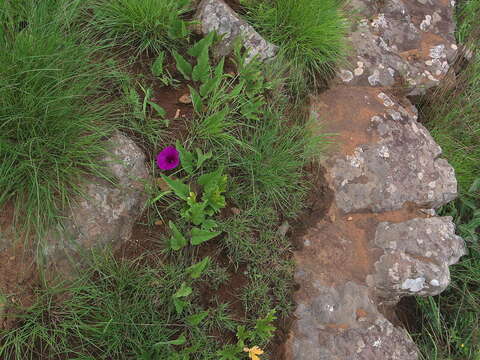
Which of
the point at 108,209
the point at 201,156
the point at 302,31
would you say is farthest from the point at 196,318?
the point at 302,31

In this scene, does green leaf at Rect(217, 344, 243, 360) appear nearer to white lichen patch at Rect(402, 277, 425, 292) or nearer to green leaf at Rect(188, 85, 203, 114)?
white lichen patch at Rect(402, 277, 425, 292)

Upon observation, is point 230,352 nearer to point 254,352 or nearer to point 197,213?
point 254,352

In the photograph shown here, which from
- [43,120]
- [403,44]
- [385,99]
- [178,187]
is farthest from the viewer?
[403,44]

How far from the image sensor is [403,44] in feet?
10.3

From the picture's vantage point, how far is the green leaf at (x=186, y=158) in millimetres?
2092

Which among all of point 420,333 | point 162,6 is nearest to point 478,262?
point 420,333

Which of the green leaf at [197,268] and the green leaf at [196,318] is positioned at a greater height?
the green leaf at [197,268]

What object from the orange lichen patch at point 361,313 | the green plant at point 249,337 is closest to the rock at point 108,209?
the green plant at point 249,337

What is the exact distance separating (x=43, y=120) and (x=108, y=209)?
49 centimetres

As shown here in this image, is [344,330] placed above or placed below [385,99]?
below

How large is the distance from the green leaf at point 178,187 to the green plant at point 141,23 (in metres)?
0.78

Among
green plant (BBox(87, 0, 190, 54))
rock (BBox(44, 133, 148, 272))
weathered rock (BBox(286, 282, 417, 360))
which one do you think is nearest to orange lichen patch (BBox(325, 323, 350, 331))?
weathered rock (BBox(286, 282, 417, 360))

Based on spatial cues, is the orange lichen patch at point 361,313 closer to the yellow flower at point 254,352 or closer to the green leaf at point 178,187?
the yellow flower at point 254,352

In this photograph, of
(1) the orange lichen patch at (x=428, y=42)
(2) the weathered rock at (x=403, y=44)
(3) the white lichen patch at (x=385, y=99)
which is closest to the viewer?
(3) the white lichen patch at (x=385, y=99)
